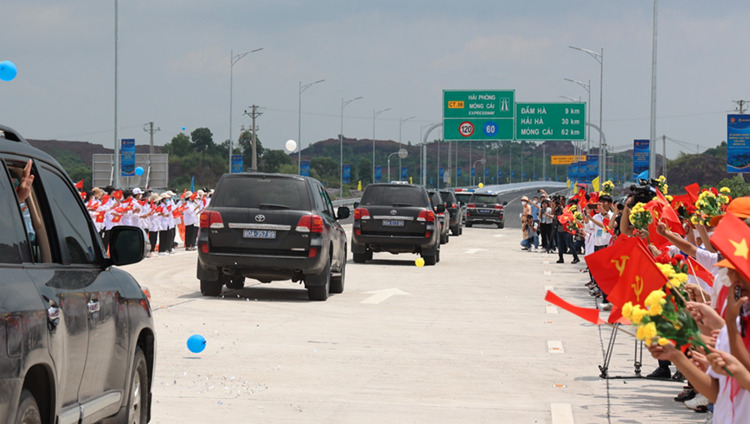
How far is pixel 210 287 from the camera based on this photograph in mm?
18125

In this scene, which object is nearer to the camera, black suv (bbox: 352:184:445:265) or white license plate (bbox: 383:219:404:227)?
black suv (bbox: 352:184:445:265)

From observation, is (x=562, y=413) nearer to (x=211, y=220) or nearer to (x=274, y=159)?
(x=211, y=220)

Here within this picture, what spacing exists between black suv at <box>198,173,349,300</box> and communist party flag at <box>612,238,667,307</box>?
10.9 meters

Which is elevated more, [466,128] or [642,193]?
[466,128]

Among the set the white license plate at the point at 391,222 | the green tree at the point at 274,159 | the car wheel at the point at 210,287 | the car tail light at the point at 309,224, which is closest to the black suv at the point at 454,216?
the white license plate at the point at 391,222

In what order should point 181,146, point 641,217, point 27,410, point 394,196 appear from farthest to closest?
point 181,146, point 394,196, point 641,217, point 27,410

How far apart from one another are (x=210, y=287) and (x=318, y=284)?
5.56 feet

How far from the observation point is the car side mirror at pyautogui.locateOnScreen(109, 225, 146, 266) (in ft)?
21.1

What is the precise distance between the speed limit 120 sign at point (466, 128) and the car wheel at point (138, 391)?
190 ft

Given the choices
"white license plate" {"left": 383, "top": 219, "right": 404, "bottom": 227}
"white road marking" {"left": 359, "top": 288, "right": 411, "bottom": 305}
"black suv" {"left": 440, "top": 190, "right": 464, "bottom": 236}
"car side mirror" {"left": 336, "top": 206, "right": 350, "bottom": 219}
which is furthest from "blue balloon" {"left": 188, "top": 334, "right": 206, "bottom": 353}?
"black suv" {"left": 440, "top": 190, "right": 464, "bottom": 236}

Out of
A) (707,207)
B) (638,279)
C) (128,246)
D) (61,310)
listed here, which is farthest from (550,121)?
(61,310)

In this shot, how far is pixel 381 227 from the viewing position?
2748cm

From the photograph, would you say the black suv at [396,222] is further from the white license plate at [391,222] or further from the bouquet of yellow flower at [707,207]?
the bouquet of yellow flower at [707,207]

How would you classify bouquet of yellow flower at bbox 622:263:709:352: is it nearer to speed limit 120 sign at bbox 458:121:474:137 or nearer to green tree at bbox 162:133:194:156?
speed limit 120 sign at bbox 458:121:474:137
